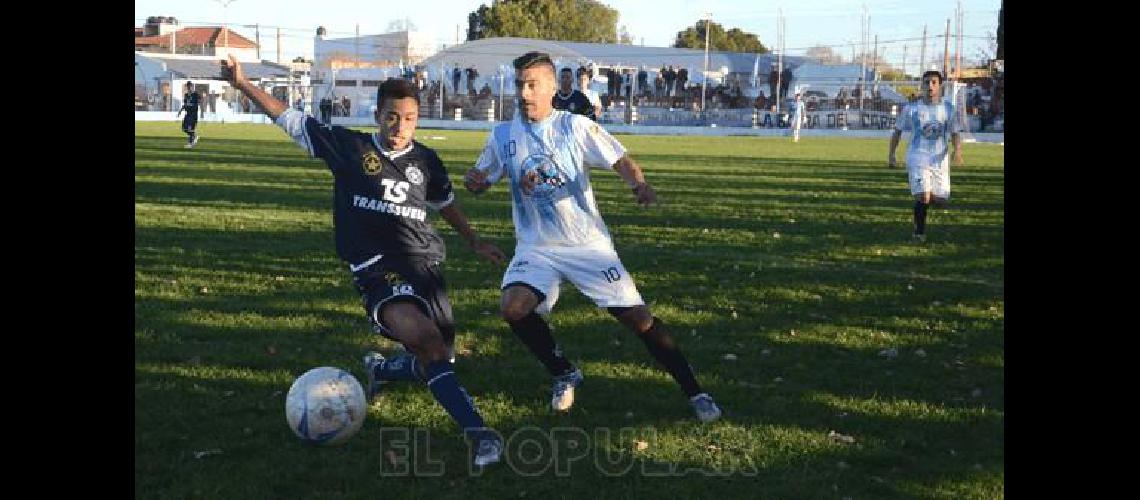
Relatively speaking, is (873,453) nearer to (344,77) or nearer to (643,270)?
(643,270)

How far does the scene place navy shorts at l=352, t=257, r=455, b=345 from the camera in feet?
21.4

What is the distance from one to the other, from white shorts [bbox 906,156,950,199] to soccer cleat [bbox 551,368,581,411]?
936 centimetres

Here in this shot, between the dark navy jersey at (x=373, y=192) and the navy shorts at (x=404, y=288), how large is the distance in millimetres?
61

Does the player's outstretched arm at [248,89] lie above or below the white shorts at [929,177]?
above

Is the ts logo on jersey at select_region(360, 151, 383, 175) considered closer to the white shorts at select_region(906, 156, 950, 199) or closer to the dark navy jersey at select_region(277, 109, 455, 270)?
the dark navy jersey at select_region(277, 109, 455, 270)

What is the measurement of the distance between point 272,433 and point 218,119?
66853mm

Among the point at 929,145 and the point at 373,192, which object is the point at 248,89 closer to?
the point at 373,192

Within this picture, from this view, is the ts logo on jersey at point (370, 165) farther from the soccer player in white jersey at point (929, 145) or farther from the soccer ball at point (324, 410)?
the soccer player in white jersey at point (929, 145)

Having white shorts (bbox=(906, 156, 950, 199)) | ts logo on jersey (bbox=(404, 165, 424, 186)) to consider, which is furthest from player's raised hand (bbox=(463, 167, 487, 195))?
white shorts (bbox=(906, 156, 950, 199))

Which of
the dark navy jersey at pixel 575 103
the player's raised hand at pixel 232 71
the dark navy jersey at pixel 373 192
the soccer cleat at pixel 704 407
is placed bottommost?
the soccer cleat at pixel 704 407

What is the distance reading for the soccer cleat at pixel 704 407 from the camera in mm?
6539

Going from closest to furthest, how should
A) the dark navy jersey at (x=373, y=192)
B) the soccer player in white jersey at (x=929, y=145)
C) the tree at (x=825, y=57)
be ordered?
1. the dark navy jersey at (x=373, y=192)
2. the soccer player in white jersey at (x=929, y=145)
3. the tree at (x=825, y=57)

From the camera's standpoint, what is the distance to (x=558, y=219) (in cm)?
693

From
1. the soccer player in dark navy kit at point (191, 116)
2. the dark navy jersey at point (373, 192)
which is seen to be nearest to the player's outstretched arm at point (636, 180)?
the dark navy jersey at point (373, 192)
